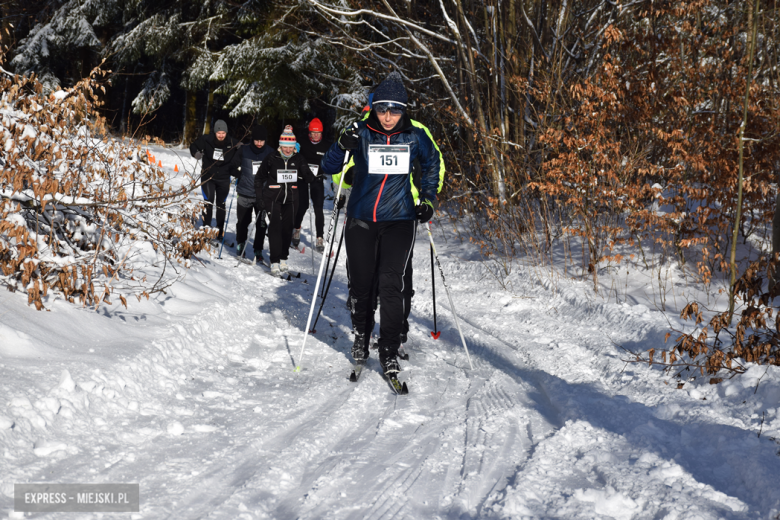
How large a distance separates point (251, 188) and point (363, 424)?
6.74m

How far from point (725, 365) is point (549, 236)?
16.2ft

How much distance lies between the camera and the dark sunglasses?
449 cm

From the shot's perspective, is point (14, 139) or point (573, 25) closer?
point (14, 139)

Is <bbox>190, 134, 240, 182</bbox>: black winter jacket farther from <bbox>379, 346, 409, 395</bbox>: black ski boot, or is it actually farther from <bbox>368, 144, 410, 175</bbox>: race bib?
<bbox>379, 346, 409, 395</bbox>: black ski boot

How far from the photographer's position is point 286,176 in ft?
29.0

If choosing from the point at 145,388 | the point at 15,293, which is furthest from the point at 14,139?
the point at 145,388

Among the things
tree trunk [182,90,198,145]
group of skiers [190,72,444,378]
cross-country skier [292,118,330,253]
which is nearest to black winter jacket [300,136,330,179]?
cross-country skier [292,118,330,253]

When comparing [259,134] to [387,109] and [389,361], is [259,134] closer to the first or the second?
[387,109]

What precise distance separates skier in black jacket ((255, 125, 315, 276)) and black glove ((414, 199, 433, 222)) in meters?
4.46

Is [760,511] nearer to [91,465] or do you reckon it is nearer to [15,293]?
[91,465]

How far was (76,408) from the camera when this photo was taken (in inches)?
135

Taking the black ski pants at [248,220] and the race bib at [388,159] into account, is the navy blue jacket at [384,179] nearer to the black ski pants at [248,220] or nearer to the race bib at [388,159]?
the race bib at [388,159]

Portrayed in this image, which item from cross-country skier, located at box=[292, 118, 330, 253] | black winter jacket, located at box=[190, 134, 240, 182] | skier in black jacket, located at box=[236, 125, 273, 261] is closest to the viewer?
skier in black jacket, located at box=[236, 125, 273, 261]

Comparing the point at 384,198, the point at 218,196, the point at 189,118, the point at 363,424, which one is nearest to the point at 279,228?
the point at 218,196
